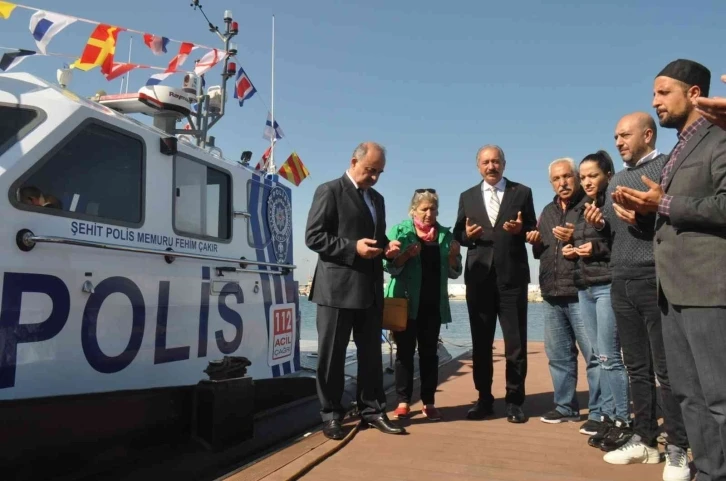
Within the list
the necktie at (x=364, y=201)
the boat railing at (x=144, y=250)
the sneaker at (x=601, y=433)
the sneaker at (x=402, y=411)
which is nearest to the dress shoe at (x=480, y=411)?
the sneaker at (x=402, y=411)

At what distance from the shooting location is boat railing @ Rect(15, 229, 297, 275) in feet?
8.75

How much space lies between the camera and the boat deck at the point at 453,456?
295cm

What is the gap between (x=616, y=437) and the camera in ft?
11.2

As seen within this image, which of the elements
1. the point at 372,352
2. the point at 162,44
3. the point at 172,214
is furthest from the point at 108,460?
the point at 162,44

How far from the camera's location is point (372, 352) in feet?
13.3

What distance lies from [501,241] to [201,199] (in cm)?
233

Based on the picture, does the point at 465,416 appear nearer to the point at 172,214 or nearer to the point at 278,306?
the point at 278,306

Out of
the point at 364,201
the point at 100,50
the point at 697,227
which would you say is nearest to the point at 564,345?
the point at 364,201

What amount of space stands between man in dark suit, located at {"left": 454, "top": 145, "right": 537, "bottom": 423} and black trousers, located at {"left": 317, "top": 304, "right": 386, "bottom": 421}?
89 cm

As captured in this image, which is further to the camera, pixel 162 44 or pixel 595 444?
pixel 162 44

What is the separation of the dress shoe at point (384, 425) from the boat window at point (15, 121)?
279cm

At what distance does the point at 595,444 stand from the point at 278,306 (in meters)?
2.64

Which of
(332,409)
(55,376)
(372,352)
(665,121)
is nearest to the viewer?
(665,121)

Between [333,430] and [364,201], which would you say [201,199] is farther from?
[333,430]
